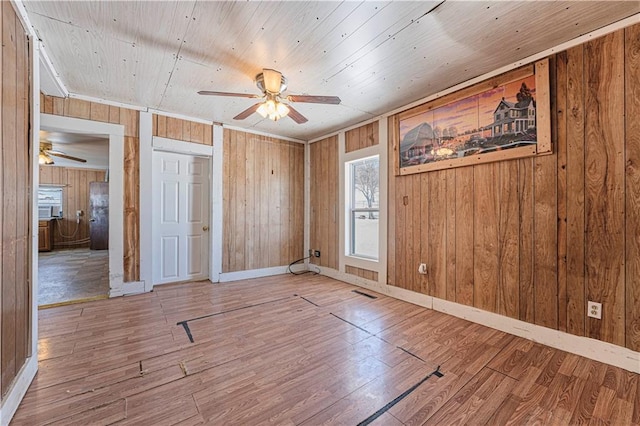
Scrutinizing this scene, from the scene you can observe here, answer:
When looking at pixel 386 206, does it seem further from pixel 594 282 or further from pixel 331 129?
pixel 594 282

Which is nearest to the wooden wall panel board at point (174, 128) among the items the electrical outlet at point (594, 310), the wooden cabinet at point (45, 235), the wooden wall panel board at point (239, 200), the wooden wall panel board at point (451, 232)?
the wooden wall panel board at point (239, 200)

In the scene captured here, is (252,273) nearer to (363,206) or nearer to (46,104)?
(363,206)

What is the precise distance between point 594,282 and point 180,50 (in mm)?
3907

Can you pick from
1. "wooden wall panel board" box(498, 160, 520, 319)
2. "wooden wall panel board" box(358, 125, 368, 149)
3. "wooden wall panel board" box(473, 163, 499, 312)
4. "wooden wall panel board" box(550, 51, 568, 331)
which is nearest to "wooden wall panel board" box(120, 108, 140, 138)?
"wooden wall panel board" box(358, 125, 368, 149)

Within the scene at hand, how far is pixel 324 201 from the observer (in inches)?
189

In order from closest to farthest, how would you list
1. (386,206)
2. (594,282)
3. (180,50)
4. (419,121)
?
1. (594,282)
2. (180,50)
3. (419,121)
4. (386,206)

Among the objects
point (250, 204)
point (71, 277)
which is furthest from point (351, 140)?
point (71, 277)

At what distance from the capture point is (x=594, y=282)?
6.79 feet

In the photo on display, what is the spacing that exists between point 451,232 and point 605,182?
1270 mm

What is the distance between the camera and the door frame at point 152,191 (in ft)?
12.0

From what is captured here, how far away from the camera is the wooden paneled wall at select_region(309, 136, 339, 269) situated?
458 centimetres

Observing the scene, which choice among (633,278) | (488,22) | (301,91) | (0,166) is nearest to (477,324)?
(633,278)

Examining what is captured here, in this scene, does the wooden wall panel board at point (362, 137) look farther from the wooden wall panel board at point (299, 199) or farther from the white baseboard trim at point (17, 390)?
the white baseboard trim at point (17, 390)

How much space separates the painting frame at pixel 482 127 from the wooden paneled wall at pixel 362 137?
0.33m
